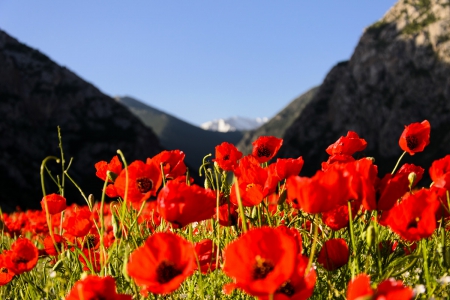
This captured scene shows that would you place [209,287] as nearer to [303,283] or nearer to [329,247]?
[329,247]

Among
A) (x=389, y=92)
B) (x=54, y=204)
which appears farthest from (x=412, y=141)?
(x=389, y=92)

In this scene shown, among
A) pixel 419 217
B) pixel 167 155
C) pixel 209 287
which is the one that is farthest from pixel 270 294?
pixel 167 155

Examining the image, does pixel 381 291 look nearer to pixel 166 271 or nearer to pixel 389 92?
pixel 166 271

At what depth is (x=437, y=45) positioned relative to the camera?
340 feet

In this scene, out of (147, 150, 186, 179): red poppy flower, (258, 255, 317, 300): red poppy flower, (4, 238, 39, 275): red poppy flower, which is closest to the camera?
A: (258, 255, 317, 300): red poppy flower

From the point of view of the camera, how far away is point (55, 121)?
290ft

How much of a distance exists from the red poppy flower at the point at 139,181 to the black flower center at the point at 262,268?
82cm

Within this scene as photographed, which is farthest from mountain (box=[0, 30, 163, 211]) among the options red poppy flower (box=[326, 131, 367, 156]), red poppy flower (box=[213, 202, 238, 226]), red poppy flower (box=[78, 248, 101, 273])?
red poppy flower (box=[326, 131, 367, 156])

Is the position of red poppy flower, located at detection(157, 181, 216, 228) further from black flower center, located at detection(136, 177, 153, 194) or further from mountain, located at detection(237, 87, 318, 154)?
mountain, located at detection(237, 87, 318, 154)

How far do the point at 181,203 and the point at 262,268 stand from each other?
545 mm

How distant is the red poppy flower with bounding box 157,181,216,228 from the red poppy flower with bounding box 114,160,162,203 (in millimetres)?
263

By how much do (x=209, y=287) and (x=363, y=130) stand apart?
113 meters

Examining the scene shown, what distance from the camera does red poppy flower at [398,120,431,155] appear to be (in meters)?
3.00

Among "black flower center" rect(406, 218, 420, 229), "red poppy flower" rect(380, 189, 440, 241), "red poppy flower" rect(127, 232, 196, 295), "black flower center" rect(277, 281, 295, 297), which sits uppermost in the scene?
"red poppy flower" rect(380, 189, 440, 241)
